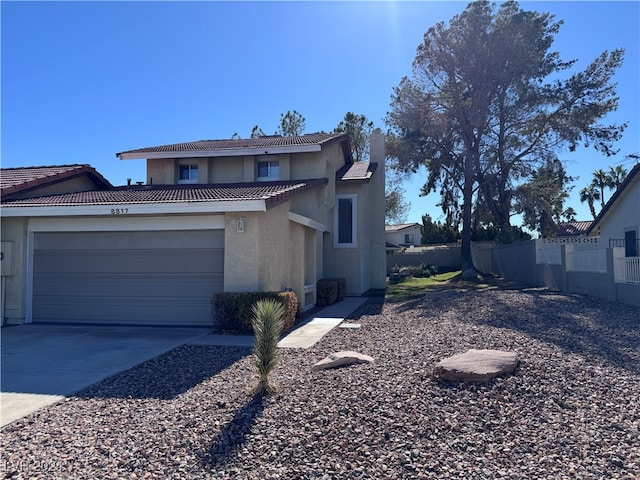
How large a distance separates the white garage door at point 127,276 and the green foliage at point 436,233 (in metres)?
35.8

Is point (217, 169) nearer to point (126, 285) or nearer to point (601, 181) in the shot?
point (126, 285)

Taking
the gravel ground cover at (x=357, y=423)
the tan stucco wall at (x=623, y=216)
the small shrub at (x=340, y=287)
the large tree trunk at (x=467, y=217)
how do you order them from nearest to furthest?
1. the gravel ground cover at (x=357, y=423)
2. the small shrub at (x=340, y=287)
3. the tan stucco wall at (x=623, y=216)
4. the large tree trunk at (x=467, y=217)

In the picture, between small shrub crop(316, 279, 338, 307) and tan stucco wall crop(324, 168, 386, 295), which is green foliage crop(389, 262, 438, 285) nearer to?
tan stucco wall crop(324, 168, 386, 295)

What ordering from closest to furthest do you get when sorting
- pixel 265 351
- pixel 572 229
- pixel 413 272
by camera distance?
pixel 265 351
pixel 413 272
pixel 572 229

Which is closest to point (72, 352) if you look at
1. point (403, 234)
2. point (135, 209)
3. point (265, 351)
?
point (135, 209)

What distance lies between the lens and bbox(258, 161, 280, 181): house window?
18.7 metres

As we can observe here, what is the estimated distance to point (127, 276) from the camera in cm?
1246

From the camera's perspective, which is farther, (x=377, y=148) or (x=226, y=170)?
(x=377, y=148)

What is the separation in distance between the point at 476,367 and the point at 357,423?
75.4 inches

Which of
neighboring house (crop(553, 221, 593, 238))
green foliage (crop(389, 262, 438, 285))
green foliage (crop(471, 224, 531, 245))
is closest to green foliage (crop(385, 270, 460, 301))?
green foliage (crop(389, 262, 438, 285))

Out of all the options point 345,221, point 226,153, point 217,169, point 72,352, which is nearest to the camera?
point 72,352

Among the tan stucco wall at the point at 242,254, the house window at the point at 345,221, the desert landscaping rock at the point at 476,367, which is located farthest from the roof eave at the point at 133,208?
the house window at the point at 345,221

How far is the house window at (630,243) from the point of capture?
22081 millimetres

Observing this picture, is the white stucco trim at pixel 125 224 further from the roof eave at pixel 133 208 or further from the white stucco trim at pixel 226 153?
the white stucco trim at pixel 226 153
